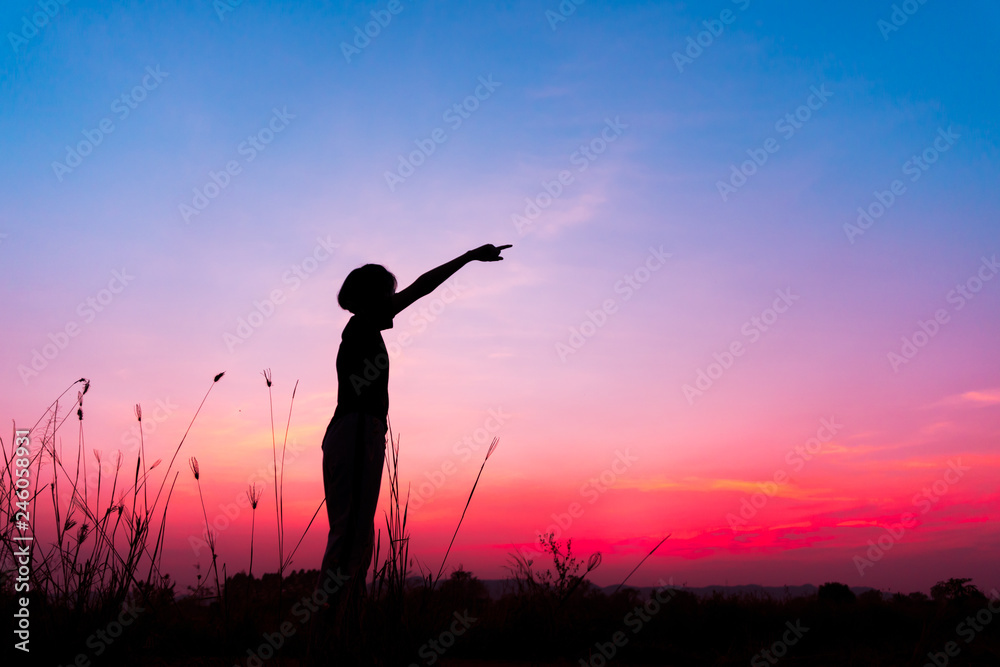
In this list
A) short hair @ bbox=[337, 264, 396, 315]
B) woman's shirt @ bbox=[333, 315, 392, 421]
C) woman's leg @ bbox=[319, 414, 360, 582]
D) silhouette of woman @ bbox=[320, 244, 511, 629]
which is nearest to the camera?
silhouette of woman @ bbox=[320, 244, 511, 629]

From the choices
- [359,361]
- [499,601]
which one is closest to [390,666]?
Answer: [359,361]

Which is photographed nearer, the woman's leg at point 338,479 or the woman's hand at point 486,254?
the woman's leg at point 338,479

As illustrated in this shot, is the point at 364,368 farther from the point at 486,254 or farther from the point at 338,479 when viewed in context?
the point at 486,254

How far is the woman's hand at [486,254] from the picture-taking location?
414 cm

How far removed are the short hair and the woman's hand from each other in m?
0.51

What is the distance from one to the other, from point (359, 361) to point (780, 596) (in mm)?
6629

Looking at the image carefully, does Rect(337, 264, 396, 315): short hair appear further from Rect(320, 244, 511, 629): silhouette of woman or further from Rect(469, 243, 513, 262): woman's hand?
Rect(469, 243, 513, 262): woman's hand

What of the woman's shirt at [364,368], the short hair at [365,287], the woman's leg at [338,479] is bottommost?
→ the woman's leg at [338,479]

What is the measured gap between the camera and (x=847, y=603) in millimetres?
7863

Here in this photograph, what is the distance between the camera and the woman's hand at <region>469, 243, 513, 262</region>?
4.14 m

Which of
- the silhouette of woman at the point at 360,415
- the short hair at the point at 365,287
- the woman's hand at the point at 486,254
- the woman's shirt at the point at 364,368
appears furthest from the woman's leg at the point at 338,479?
the woman's hand at the point at 486,254

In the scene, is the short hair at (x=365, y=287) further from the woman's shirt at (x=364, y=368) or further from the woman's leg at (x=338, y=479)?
the woman's leg at (x=338, y=479)

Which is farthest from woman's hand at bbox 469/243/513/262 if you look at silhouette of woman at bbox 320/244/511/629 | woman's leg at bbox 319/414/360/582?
woman's leg at bbox 319/414/360/582

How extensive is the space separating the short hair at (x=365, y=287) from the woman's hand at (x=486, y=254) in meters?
0.51
